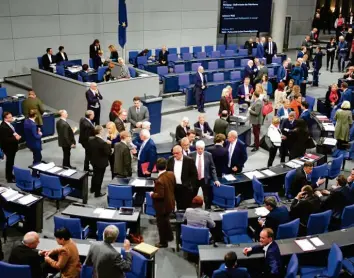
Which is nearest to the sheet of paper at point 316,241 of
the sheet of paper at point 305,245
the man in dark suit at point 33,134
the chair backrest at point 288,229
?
the sheet of paper at point 305,245

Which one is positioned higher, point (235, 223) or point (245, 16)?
point (245, 16)

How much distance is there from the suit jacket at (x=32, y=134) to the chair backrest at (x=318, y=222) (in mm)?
5560

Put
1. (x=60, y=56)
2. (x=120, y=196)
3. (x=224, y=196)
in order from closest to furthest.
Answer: (x=120, y=196), (x=224, y=196), (x=60, y=56)

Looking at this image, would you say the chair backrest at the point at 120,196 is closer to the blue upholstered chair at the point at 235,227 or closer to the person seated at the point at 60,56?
the blue upholstered chair at the point at 235,227

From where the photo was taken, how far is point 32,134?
30.7ft

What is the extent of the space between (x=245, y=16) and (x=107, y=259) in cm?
1774

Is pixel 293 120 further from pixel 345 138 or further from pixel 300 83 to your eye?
pixel 300 83

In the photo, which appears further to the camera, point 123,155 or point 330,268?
point 123,155

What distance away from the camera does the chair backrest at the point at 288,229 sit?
650 centimetres

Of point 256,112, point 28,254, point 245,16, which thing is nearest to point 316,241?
point 28,254

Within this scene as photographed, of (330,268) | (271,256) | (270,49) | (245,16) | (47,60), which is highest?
(245,16)

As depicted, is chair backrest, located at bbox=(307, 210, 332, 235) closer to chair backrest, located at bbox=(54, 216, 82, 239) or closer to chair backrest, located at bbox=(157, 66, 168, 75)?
chair backrest, located at bbox=(54, 216, 82, 239)

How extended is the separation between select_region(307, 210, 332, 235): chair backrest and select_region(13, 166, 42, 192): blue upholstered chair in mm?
4737

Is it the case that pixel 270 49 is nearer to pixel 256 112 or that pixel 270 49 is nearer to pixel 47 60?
pixel 256 112
